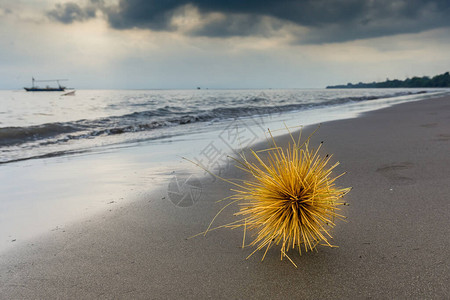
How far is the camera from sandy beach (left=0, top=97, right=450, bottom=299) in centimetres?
159

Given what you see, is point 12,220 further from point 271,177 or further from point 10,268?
point 271,177

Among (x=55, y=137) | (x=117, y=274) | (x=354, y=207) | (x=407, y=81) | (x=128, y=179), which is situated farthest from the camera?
(x=407, y=81)

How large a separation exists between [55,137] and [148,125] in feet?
11.2

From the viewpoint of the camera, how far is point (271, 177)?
1733 mm

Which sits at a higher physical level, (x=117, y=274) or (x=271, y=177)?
(x=271, y=177)

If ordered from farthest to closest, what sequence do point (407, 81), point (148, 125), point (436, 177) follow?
point (407, 81)
point (148, 125)
point (436, 177)

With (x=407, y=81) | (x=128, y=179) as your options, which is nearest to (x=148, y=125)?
(x=128, y=179)

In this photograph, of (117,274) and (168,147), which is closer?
(117,274)

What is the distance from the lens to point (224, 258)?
190cm

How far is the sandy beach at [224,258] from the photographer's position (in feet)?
5.22

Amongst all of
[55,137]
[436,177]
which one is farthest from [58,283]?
[55,137]

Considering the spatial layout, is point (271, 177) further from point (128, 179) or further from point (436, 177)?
point (128, 179)

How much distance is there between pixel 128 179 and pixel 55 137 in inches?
282

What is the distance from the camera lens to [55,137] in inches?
392
